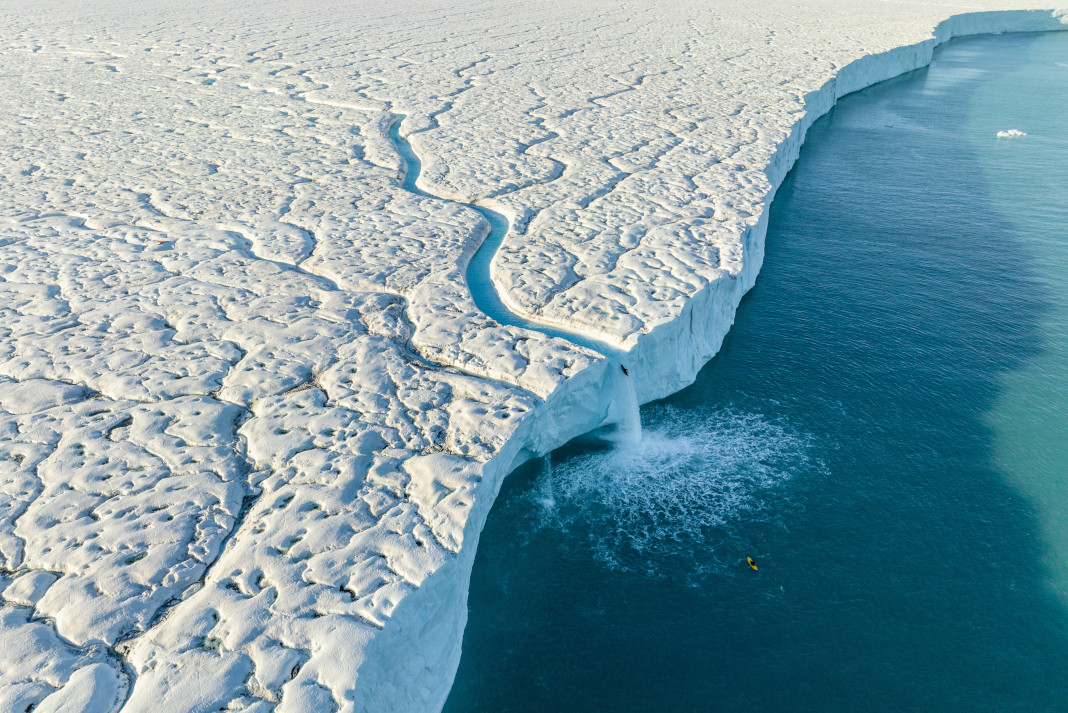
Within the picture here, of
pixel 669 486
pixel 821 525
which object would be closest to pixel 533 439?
pixel 669 486

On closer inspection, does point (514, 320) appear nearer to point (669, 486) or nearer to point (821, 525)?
point (669, 486)

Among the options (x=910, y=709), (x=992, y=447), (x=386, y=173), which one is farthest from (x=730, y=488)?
(x=386, y=173)

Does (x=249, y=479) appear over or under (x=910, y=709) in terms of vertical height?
over

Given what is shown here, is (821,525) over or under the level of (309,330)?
under

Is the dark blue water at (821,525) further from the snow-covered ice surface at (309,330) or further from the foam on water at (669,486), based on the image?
the snow-covered ice surface at (309,330)

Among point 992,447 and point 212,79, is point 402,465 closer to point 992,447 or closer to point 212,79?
point 992,447

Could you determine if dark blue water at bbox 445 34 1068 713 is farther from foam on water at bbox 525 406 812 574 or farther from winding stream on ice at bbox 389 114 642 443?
winding stream on ice at bbox 389 114 642 443
